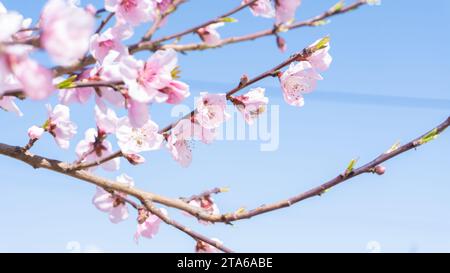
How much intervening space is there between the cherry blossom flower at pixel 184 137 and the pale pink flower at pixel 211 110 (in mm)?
36

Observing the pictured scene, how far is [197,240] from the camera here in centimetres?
257

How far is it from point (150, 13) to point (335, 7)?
2.19ft

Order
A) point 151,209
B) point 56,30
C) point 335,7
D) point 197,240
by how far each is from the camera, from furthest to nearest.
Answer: point 197,240
point 151,209
point 335,7
point 56,30

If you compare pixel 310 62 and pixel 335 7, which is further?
pixel 310 62

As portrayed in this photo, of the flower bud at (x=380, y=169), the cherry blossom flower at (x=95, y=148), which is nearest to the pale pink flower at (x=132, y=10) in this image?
the cherry blossom flower at (x=95, y=148)

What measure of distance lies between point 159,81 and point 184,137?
671 millimetres

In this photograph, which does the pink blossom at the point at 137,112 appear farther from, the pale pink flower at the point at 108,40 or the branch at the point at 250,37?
the pale pink flower at the point at 108,40

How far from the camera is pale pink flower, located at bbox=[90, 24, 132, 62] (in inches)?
83.0

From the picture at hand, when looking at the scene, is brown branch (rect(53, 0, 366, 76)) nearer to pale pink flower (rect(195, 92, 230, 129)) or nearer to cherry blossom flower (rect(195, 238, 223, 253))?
pale pink flower (rect(195, 92, 230, 129))

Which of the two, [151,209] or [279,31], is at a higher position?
[279,31]
